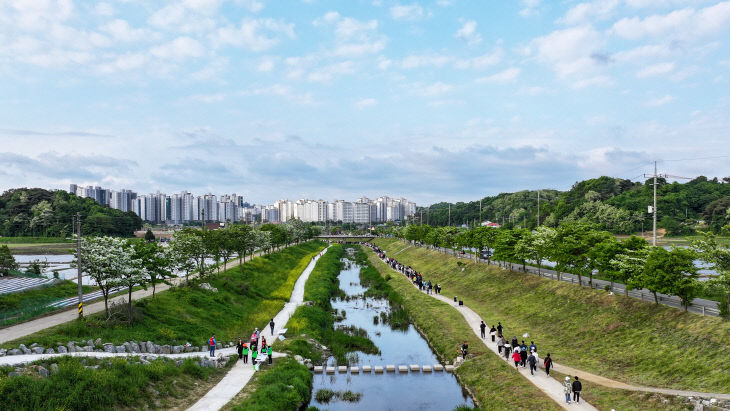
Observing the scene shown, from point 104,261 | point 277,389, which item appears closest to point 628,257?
point 277,389

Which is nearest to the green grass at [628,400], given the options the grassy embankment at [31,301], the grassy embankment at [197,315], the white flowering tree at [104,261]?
the grassy embankment at [197,315]

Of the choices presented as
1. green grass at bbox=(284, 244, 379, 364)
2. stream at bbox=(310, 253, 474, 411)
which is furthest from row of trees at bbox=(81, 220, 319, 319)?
stream at bbox=(310, 253, 474, 411)

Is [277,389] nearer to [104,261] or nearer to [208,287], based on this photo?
[104,261]

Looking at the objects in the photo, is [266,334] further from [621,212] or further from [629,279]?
[621,212]

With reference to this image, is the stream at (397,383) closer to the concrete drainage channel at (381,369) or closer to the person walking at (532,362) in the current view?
the concrete drainage channel at (381,369)

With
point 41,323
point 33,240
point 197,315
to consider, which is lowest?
point 197,315
